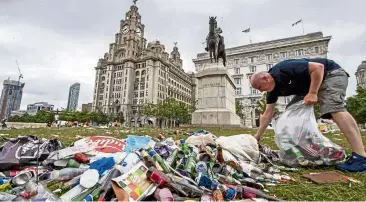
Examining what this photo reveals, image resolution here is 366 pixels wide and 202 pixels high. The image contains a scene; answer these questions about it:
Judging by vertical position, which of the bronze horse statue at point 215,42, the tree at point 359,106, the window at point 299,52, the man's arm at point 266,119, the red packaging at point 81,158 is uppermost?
the window at point 299,52

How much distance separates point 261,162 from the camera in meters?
3.11

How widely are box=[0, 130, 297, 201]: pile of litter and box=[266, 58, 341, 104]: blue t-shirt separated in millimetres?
1067

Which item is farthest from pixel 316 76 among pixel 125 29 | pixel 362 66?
pixel 362 66

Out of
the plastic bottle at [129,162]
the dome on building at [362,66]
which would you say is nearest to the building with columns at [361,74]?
the dome on building at [362,66]

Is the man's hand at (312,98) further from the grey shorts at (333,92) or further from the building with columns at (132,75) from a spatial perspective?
the building with columns at (132,75)

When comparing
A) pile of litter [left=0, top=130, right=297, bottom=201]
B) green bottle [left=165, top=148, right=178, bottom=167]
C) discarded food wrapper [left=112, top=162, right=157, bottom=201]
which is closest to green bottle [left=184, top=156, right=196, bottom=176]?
pile of litter [left=0, top=130, right=297, bottom=201]

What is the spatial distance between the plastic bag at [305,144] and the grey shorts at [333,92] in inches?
8.0

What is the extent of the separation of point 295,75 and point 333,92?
0.58 meters

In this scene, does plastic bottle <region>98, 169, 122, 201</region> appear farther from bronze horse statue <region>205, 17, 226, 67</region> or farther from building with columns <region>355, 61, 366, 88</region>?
building with columns <region>355, 61, 366, 88</region>

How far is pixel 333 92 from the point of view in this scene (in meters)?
2.90

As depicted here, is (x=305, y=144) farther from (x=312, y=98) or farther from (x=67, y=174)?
(x=67, y=174)

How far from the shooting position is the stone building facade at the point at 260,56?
45656 mm

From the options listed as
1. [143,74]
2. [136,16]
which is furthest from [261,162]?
[136,16]

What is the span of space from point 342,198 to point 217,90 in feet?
32.6
